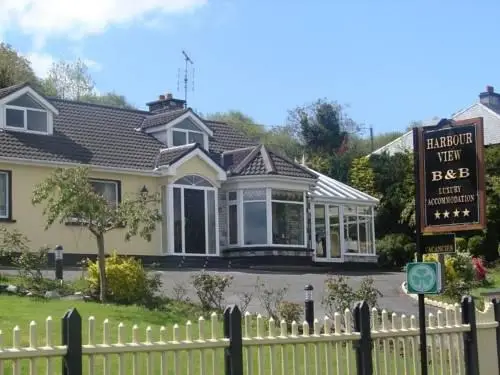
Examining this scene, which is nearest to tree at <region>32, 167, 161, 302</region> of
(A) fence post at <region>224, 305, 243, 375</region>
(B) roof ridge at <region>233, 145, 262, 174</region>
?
(A) fence post at <region>224, 305, 243, 375</region>

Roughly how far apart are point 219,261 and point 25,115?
8.22 m

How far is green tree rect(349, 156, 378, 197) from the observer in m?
43.0

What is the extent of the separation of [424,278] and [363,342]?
0.96 meters

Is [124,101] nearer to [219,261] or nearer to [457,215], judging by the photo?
[219,261]

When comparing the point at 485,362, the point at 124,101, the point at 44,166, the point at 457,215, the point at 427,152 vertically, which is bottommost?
the point at 485,362

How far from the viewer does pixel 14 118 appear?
2955cm

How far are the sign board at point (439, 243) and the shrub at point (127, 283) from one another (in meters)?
8.18

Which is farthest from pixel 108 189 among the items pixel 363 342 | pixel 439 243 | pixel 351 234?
pixel 363 342

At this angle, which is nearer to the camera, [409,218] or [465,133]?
[465,133]

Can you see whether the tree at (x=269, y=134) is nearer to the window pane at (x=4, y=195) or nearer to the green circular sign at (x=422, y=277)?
the window pane at (x=4, y=195)

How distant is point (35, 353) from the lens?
7477 millimetres

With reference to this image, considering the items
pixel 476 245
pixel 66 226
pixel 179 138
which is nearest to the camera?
pixel 66 226

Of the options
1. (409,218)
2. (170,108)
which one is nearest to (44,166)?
(170,108)

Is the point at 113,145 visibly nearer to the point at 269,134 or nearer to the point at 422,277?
the point at 422,277
